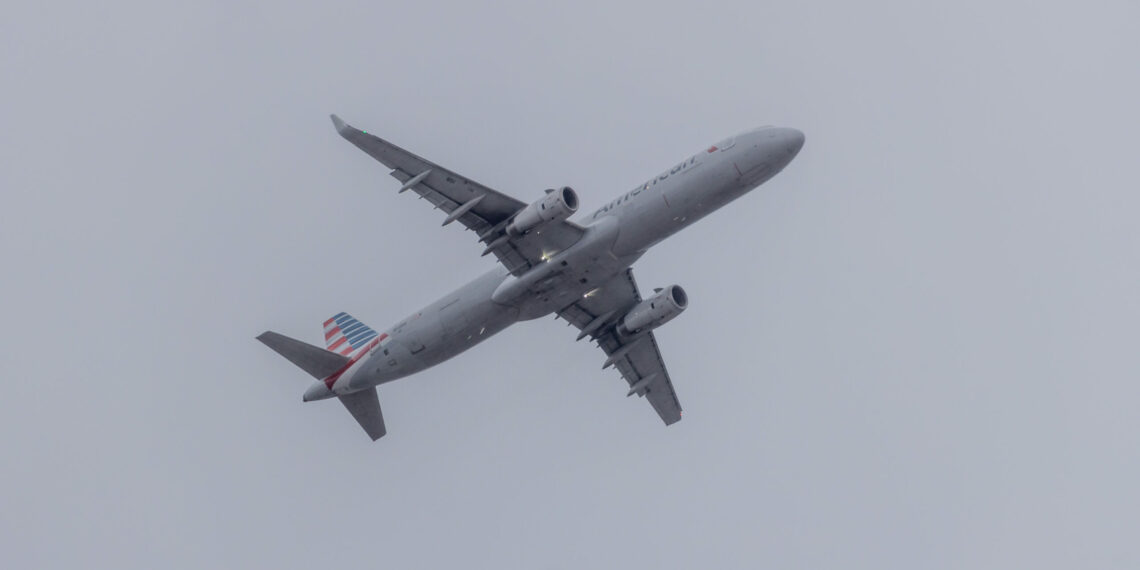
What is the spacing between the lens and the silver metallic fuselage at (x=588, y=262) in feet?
213

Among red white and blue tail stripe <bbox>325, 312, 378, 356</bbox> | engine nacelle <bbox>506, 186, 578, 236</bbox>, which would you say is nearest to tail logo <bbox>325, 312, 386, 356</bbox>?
red white and blue tail stripe <bbox>325, 312, 378, 356</bbox>

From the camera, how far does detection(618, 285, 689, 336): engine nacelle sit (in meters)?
72.6

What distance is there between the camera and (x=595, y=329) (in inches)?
2970

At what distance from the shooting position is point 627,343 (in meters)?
76.4

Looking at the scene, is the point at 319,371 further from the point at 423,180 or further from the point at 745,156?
the point at 745,156

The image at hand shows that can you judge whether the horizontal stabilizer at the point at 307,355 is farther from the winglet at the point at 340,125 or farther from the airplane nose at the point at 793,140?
the airplane nose at the point at 793,140

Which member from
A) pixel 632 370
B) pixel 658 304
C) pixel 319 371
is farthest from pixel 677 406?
pixel 319 371

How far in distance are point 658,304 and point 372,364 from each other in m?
15.8

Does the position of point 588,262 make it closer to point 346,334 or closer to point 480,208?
point 480,208

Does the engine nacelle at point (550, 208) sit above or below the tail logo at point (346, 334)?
above

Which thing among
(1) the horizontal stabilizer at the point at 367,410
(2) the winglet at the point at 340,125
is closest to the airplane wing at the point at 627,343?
(1) the horizontal stabilizer at the point at 367,410

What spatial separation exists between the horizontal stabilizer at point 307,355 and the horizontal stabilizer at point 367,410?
253 cm

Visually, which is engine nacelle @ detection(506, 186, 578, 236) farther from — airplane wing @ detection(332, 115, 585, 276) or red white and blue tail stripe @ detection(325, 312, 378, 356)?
red white and blue tail stripe @ detection(325, 312, 378, 356)

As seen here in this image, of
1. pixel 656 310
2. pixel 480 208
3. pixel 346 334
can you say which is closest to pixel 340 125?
pixel 480 208
